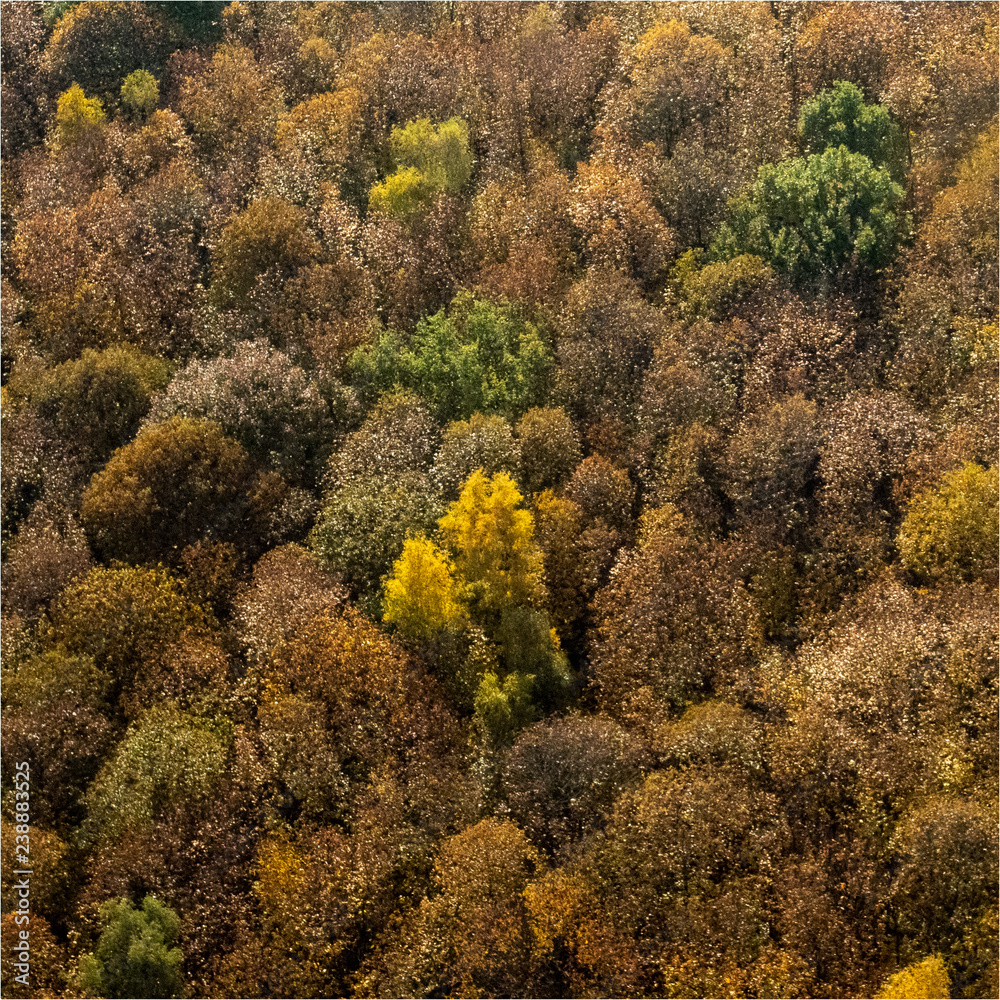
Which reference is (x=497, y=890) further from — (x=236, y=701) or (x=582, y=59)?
(x=582, y=59)

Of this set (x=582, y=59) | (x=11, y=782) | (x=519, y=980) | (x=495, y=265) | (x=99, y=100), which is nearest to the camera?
(x=519, y=980)

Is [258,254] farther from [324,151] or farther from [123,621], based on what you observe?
[123,621]

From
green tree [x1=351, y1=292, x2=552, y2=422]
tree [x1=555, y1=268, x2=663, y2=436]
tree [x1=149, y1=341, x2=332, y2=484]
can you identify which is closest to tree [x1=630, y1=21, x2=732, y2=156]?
tree [x1=555, y1=268, x2=663, y2=436]

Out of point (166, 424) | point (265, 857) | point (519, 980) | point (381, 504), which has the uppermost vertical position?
point (166, 424)

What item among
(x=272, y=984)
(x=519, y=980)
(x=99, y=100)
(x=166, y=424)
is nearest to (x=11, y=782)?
(x=272, y=984)

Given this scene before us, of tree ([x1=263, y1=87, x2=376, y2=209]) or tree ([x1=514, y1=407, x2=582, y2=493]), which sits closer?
tree ([x1=514, y1=407, x2=582, y2=493])

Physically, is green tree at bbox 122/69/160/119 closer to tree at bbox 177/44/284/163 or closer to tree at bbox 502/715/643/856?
tree at bbox 177/44/284/163

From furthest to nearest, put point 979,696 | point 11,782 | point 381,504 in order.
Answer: point 381,504
point 11,782
point 979,696
